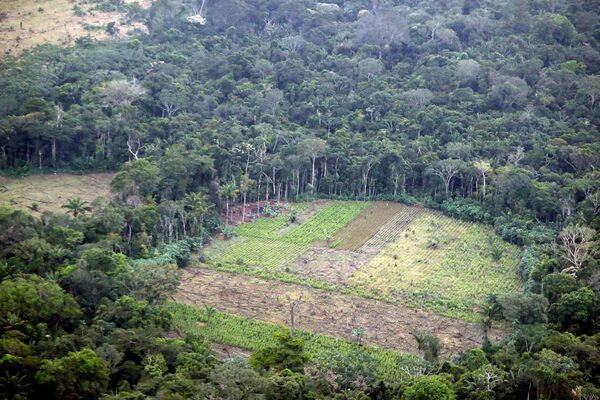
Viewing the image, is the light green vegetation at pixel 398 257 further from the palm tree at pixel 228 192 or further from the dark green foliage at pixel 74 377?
the dark green foliage at pixel 74 377

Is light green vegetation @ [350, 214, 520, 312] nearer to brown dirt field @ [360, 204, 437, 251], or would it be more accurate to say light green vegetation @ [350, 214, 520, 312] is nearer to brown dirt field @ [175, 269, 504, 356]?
brown dirt field @ [360, 204, 437, 251]

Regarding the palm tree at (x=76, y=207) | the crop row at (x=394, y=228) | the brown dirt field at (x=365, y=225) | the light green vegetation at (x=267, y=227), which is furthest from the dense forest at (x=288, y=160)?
the crop row at (x=394, y=228)

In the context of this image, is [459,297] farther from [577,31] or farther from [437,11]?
[437,11]

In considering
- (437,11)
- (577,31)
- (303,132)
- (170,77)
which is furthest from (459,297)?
(437,11)

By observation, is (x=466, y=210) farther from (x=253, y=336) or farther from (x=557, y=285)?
(x=253, y=336)

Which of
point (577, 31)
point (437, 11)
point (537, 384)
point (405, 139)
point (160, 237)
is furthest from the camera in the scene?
point (437, 11)

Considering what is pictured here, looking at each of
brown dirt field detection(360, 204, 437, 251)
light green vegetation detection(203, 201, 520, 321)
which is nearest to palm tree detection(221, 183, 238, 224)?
light green vegetation detection(203, 201, 520, 321)

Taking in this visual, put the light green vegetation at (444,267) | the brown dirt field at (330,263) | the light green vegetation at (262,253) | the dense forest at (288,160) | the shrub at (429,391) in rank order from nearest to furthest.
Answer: the shrub at (429,391), the dense forest at (288,160), the light green vegetation at (444,267), the brown dirt field at (330,263), the light green vegetation at (262,253)
